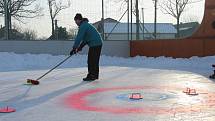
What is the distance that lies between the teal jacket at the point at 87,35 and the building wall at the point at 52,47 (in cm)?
704

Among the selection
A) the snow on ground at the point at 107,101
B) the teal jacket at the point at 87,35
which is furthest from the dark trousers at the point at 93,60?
the snow on ground at the point at 107,101

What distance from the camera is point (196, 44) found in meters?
15.0

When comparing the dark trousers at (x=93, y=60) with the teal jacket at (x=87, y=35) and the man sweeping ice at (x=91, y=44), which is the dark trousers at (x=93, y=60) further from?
the teal jacket at (x=87, y=35)

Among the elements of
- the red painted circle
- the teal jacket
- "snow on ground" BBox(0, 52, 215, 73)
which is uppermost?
the teal jacket

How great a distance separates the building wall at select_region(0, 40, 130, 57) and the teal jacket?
7.04 metres

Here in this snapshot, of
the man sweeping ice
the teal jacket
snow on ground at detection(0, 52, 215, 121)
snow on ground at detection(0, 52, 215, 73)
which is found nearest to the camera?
snow on ground at detection(0, 52, 215, 121)

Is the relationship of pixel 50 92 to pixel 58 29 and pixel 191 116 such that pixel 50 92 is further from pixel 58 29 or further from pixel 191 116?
pixel 58 29

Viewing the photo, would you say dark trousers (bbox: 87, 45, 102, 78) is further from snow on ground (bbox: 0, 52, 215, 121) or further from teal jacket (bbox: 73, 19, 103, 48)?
snow on ground (bbox: 0, 52, 215, 121)

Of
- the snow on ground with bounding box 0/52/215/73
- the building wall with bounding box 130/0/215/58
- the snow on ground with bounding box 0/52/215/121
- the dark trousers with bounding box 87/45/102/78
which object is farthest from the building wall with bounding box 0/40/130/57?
the dark trousers with bounding box 87/45/102/78

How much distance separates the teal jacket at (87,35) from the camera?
869 centimetres

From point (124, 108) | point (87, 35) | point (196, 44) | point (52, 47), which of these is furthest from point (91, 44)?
point (52, 47)

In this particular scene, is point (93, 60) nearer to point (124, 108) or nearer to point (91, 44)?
point (91, 44)

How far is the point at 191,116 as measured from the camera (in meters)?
4.66

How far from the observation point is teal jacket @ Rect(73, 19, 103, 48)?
8.69 meters
